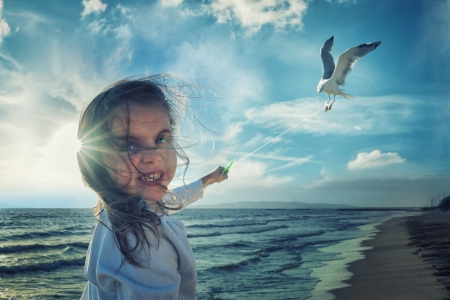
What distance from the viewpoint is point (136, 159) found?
139cm

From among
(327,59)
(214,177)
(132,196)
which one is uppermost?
(327,59)

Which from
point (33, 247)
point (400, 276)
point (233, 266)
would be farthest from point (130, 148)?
point (33, 247)

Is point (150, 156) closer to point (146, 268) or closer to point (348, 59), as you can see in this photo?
point (146, 268)

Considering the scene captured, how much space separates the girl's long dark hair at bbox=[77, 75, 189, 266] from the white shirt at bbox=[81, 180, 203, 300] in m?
0.03

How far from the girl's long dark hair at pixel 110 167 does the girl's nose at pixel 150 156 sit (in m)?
0.14

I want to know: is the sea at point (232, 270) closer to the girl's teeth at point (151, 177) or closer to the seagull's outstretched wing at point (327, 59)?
the seagull's outstretched wing at point (327, 59)

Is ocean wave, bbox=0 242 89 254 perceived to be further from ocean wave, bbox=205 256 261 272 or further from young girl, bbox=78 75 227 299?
young girl, bbox=78 75 227 299

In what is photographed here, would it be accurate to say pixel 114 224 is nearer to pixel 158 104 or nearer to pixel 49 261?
pixel 158 104

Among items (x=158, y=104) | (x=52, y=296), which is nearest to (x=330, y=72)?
(x=158, y=104)

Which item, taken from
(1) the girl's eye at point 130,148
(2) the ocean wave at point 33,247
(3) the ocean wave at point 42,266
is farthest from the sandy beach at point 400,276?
(2) the ocean wave at point 33,247

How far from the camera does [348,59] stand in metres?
6.35

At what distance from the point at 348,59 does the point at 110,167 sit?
19.6ft

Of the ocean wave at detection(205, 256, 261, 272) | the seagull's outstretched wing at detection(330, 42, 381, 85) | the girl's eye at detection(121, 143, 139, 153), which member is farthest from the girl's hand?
the ocean wave at detection(205, 256, 261, 272)

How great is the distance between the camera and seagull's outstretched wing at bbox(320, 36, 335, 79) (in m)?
7.23
